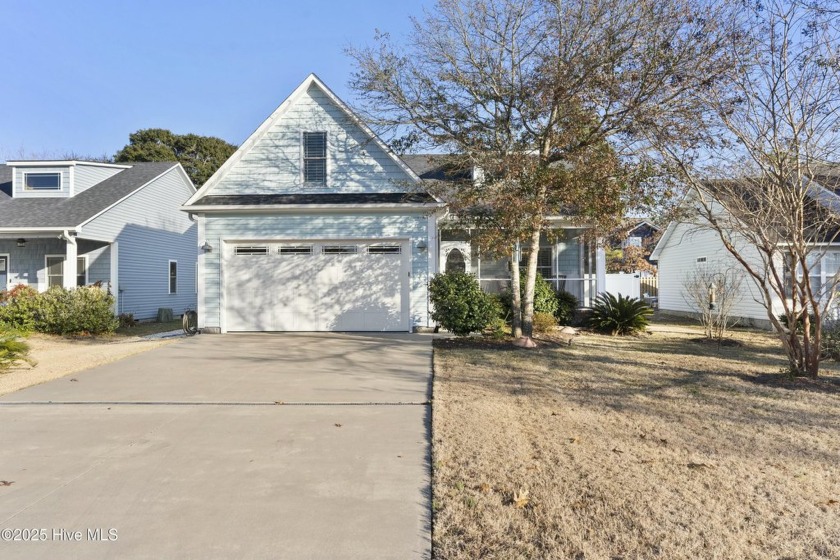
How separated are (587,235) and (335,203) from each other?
5.82 meters

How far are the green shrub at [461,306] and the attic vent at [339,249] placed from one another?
8.68 feet

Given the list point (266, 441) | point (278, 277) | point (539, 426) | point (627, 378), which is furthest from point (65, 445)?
point (278, 277)

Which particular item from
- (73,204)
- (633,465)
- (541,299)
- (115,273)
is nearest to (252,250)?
(115,273)

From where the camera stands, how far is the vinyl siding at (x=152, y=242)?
63.5ft

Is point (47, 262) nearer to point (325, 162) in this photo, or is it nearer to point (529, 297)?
point (325, 162)

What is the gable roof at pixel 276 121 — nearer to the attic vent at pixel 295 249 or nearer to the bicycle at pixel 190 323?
the attic vent at pixel 295 249

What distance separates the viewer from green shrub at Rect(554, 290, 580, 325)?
16.5 meters

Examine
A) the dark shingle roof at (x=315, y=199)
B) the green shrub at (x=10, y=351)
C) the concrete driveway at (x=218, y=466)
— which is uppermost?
the dark shingle roof at (x=315, y=199)

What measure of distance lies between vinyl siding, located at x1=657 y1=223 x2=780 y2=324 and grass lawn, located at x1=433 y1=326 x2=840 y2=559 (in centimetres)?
1051

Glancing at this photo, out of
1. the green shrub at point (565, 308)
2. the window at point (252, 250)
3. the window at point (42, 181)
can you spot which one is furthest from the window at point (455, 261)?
the window at point (42, 181)

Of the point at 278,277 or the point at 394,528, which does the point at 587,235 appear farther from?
the point at 394,528

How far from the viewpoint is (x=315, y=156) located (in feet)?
47.5

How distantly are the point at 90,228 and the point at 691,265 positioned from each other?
21.0 meters

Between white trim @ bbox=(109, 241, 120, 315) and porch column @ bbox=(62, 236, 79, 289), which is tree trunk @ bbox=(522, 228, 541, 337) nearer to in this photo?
porch column @ bbox=(62, 236, 79, 289)
